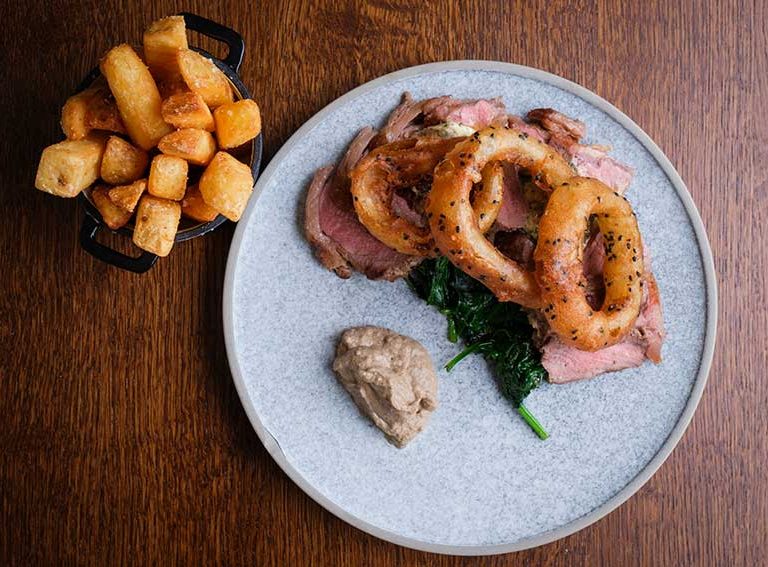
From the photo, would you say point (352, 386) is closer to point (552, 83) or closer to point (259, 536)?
point (259, 536)

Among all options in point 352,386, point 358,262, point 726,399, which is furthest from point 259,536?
point 726,399

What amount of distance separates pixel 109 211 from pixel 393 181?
0.68 m

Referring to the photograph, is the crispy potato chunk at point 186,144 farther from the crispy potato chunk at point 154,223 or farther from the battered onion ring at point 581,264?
the battered onion ring at point 581,264

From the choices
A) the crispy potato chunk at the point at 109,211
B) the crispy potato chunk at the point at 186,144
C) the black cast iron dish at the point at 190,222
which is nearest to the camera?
the crispy potato chunk at the point at 186,144

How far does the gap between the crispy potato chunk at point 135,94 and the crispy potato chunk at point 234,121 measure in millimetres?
107

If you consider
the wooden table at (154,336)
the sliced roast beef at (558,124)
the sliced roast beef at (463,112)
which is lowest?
the wooden table at (154,336)

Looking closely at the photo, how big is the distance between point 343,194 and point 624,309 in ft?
2.50

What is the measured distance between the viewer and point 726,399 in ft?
7.43

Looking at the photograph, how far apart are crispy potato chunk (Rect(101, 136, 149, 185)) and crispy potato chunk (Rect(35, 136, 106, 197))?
1.3 inches

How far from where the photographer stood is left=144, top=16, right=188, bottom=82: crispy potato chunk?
164 centimetres

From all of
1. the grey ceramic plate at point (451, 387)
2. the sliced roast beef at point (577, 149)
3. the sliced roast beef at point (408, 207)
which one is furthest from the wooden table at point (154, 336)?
the sliced roast beef at point (408, 207)

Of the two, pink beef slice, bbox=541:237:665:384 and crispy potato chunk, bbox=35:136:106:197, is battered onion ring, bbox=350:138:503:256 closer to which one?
pink beef slice, bbox=541:237:665:384

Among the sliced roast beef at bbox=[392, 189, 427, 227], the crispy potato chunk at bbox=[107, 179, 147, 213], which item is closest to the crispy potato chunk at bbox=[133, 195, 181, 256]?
the crispy potato chunk at bbox=[107, 179, 147, 213]

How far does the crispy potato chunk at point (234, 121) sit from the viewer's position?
1.69 meters
